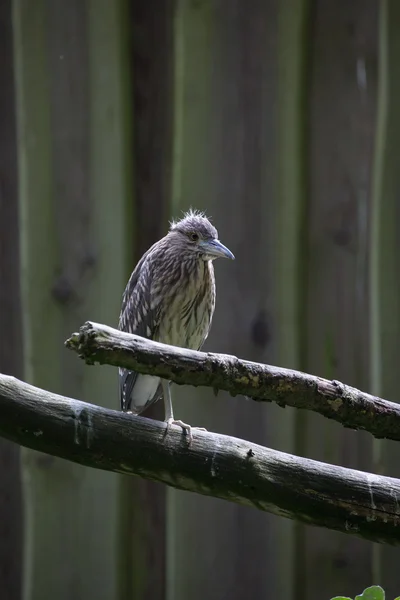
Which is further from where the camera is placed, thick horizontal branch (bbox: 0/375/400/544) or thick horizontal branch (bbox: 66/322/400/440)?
thick horizontal branch (bbox: 0/375/400/544)

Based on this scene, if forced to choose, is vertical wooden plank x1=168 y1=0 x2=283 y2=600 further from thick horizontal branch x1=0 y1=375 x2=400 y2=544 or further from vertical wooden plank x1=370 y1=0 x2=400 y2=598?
thick horizontal branch x1=0 y1=375 x2=400 y2=544

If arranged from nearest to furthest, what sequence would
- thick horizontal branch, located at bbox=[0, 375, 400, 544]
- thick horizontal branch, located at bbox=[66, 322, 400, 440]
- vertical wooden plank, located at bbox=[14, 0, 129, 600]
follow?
thick horizontal branch, located at bbox=[66, 322, 400, 440] < thick horizontal branch, located at bbox=[0, 375, 400, 544] < vertical wooden plank, located at bbox=[14, 0, 129, 600]

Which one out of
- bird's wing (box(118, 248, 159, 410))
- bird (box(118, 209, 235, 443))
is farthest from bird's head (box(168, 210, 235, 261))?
bird's wing (box(118, 248, 159, 410))

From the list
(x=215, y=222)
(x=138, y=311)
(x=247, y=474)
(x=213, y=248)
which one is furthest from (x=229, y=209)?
(x=247, y=474)

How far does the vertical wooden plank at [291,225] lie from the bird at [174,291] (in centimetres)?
33

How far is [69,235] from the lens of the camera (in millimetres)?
2889

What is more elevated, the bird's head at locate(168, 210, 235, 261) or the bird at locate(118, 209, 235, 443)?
the bird's head at locate(168, 210, 235, 261)

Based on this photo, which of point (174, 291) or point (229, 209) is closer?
point (174, 291)

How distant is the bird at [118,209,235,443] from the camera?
2.70 metres

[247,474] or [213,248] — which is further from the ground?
[213,248]

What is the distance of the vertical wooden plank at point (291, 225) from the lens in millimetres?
2902

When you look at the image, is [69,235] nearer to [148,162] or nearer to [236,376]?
[148,162]

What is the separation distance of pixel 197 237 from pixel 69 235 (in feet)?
1.64

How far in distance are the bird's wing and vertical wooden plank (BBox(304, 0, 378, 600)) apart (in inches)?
24.5
